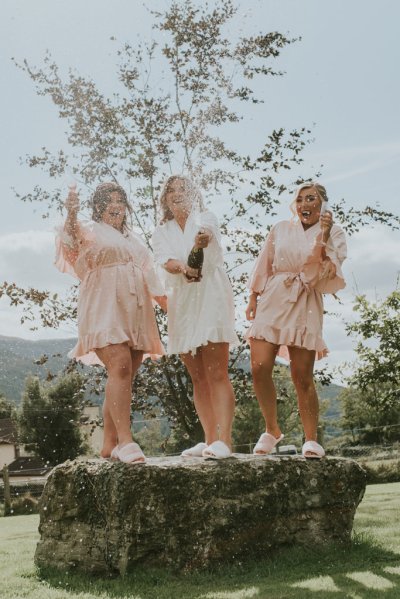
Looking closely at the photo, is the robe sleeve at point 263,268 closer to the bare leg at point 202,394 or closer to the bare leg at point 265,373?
the bare leg at point 265,373

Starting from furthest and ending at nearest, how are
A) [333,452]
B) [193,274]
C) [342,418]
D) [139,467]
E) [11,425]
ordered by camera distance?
[342,418] < [11,425] < [333,452] < [193,274] < [139,467]

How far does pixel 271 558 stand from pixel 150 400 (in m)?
5.40

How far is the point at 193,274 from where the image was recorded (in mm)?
4883

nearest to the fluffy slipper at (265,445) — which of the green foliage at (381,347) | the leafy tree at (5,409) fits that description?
the green foliage at (381,347)

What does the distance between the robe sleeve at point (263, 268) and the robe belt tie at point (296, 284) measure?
251 millimetres

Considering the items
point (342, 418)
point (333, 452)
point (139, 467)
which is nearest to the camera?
point (139, 467)

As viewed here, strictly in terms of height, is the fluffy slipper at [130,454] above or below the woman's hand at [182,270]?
below

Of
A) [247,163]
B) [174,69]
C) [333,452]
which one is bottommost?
[333,452]

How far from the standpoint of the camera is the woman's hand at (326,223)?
16.8ft

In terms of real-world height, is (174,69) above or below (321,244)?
above

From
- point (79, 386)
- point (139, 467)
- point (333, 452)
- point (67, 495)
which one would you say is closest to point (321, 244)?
point (139, 467)

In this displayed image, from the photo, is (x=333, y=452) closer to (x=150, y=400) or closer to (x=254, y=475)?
(x=150, y=400)

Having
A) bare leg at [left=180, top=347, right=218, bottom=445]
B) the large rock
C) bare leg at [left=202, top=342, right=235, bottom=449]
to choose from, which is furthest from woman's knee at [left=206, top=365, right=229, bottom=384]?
the large rock

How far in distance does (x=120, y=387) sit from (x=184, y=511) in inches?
37.5
